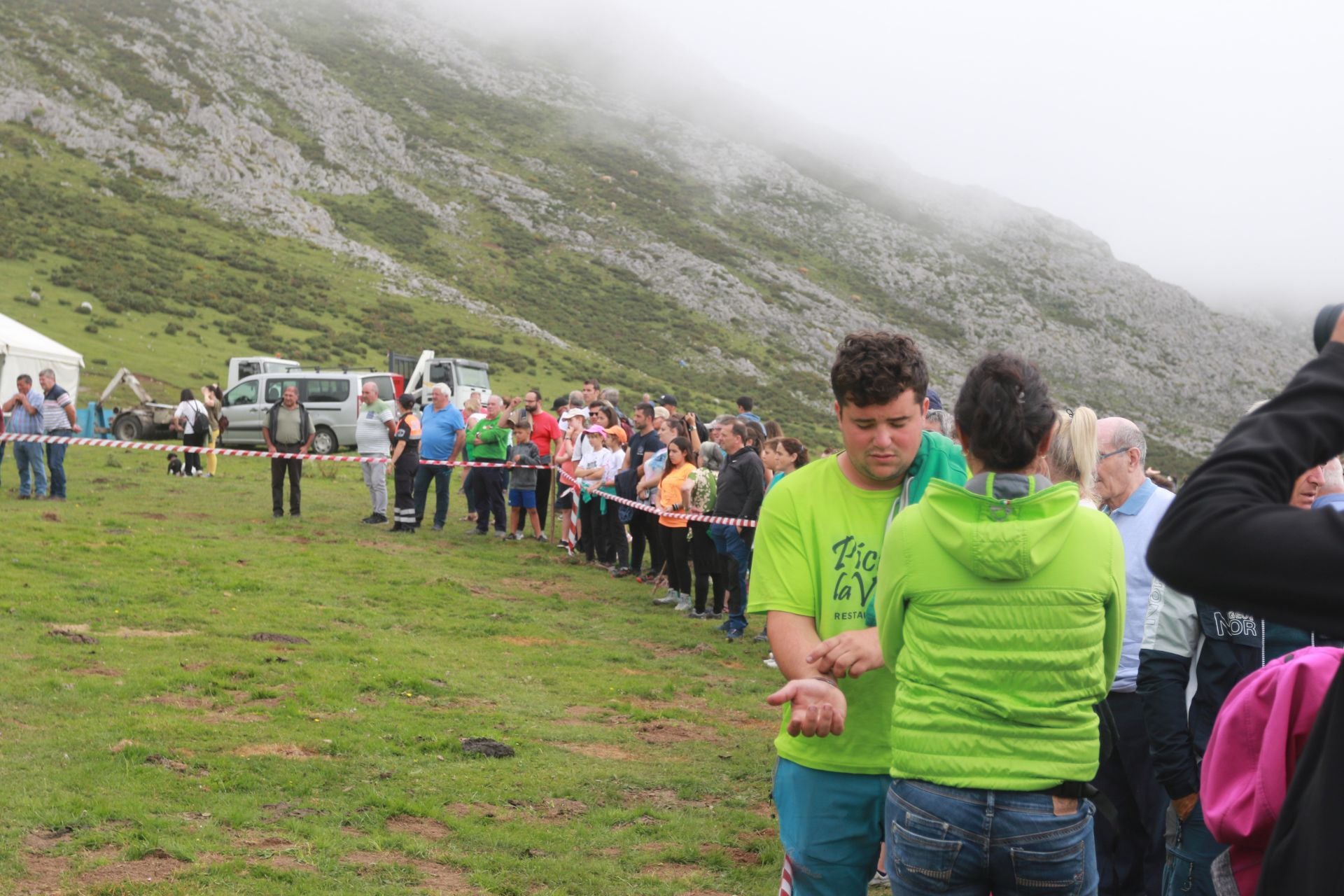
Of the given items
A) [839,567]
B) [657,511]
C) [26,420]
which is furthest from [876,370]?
[26,420]

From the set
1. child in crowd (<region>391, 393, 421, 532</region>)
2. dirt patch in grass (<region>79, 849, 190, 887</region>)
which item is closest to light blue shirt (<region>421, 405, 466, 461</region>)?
child in crowd (<region>391, 393, 421, 532</region>)

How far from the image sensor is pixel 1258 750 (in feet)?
6.17

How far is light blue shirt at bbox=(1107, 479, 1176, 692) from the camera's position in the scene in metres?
4.32

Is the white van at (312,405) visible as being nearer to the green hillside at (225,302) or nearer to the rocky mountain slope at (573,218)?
the green hillside at (225,302)

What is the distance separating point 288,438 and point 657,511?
6706mm

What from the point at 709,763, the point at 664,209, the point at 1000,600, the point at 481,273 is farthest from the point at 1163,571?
the point at 664,209

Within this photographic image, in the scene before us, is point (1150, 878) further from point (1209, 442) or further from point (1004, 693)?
point (1209, 442)

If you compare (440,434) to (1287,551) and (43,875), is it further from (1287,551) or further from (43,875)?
(1287,551)

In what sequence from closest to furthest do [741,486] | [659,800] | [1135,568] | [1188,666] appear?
[1188,666]
[1135,568]
[659,800]
[741,486]

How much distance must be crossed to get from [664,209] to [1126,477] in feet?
313

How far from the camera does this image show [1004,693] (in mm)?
2480

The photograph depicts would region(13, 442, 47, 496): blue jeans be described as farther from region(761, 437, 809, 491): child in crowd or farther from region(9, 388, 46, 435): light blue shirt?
region(761, 437, 809, 491): child in crowd

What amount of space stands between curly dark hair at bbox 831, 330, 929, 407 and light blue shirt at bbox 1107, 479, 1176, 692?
1872 millimetres

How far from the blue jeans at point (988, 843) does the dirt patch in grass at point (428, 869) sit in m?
3.33
